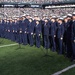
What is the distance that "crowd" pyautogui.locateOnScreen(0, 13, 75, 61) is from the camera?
35.6 feet

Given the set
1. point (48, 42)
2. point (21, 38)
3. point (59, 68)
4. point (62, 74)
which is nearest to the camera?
point (62, 74)

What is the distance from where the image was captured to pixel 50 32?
1261 cm

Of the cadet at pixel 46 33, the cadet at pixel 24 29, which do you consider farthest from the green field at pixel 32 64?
the cadet at pixel 24 29

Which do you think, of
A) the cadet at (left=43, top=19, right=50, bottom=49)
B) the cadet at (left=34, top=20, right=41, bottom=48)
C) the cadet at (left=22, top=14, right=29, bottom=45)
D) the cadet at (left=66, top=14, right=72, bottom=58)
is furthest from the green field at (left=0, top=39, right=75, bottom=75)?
the cadet at (left=22, top=14, right=29, bottom=45)

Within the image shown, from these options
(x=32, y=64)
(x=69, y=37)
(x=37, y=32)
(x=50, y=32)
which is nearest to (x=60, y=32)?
(x=69, y=37)

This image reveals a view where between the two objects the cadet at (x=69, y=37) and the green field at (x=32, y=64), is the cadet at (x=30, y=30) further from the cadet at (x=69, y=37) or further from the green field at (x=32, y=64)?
the cadet at (x=69, y=37)

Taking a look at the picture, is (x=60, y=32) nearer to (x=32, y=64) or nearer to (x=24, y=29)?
(x=32, y=64)

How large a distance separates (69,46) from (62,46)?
3.44ft

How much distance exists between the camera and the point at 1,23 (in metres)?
20.2

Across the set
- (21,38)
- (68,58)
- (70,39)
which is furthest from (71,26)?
(21,38)

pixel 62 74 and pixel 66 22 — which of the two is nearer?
pixel 62 74

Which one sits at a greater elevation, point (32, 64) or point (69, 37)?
point (69, 37)

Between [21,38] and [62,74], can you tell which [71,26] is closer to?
[62,74]

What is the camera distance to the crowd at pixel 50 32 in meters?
10.9
